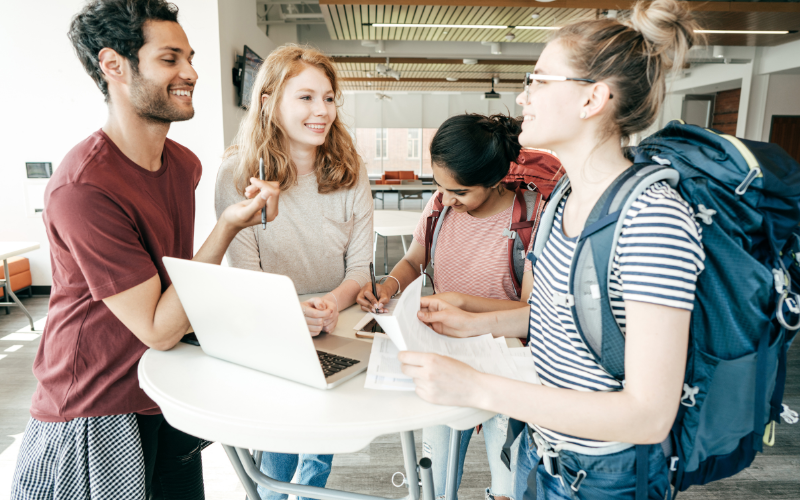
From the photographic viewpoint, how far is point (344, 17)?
23.4ft

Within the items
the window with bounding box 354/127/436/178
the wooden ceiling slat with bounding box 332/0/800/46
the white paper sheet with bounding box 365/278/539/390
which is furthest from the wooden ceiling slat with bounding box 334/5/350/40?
the window with bounding box 354/127/436/178

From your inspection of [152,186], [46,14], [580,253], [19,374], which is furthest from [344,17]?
[580,253]

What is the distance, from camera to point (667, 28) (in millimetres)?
919

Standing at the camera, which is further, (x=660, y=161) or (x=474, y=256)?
(x=474, y=256)

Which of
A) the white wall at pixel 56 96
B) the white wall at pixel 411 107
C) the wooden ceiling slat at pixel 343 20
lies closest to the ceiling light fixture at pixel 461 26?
the wooden ceiling slat at pixel 343 20

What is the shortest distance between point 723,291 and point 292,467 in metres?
1.44

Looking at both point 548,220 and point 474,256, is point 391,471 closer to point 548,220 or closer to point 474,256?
point 474,256

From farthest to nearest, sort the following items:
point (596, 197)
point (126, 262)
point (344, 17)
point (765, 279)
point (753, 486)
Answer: point (344, 17)
point (753, 486)
point (126, 262)
point (596, 197)
point (765, 279)

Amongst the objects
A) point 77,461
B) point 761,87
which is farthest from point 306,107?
point 761,87

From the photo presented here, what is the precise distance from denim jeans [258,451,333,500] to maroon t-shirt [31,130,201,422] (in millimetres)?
554

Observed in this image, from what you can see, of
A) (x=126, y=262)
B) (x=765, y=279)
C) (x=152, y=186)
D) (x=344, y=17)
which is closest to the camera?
(x=765, y=279)

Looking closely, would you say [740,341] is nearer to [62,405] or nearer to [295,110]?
[295,110]

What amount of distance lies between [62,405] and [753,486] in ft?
8.90

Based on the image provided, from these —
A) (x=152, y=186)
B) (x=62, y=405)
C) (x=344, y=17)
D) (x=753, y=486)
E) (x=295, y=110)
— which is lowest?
(x=753, y=486)
